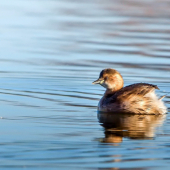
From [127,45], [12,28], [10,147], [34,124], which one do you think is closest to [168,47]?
[127,45]

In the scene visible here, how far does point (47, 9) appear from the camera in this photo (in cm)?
2469

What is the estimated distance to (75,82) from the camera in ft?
36.8

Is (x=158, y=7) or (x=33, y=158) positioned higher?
(x=158, y=7)

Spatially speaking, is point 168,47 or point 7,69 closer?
point 7,69

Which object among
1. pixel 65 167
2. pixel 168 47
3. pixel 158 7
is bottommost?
pixel 65 167

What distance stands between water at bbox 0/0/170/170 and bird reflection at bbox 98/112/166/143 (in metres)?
0.01

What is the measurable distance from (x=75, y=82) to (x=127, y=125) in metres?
3.45

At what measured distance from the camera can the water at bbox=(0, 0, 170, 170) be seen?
6.15 metres

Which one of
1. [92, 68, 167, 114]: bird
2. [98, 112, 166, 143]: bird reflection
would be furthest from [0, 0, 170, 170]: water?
[92, 68, 167, 114]: bird

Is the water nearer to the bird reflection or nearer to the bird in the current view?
the bird reflection

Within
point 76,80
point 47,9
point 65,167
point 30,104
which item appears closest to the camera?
point 65,167

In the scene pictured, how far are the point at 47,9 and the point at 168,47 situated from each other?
10.1 m

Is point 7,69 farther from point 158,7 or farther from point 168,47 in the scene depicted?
point 158,7

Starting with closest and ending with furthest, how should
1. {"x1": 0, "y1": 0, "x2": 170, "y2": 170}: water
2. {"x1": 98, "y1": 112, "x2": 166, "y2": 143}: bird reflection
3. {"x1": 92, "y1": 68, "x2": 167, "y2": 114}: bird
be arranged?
{"x1": 0, "y1": 0, "x2": 170, "y2": 170}: water < {"x1": 98, "y1": 112, "x2": 166, "y2": 143}: bird reflection < {"x1": 92, "y1": 68, "x2": 167, "y2": 114}: bird
